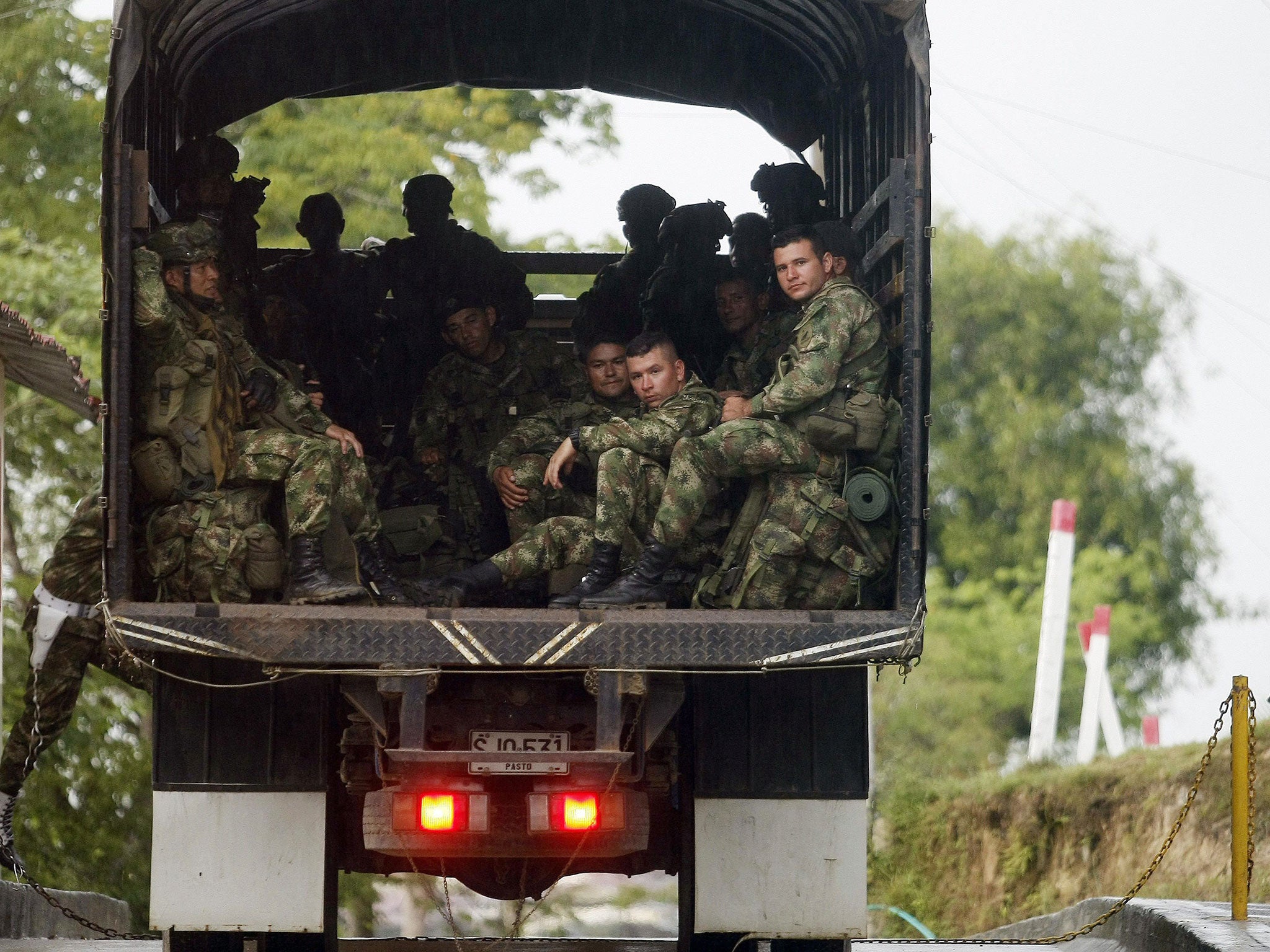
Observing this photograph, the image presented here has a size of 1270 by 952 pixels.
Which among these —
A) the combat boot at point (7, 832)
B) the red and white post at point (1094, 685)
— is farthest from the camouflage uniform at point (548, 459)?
the red and white post at point (1094, 685)

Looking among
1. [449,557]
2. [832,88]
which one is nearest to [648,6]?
→ [832,88]

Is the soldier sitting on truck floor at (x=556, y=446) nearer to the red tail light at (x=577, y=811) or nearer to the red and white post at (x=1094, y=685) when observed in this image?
the red tail light at (x=577, y=811)

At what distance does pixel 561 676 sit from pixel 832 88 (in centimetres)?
333

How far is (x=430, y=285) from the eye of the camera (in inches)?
353

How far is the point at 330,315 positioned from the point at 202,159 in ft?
4.01

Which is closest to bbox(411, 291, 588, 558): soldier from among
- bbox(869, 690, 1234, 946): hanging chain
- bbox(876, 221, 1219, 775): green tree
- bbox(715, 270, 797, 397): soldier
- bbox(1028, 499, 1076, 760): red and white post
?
bbox(715, 270, 797, 397): soldier

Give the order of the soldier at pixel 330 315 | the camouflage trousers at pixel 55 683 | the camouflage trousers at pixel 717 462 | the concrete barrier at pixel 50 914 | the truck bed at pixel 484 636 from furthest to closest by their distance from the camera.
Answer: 1. the concrete barrier at pixel 50 914
2. the soldier at pixel 330 315
3. the camouflage trousers at pixel 55 683
4. the camouflage trousers at pixel 717 462
5. the truck bed at pixel 484 636

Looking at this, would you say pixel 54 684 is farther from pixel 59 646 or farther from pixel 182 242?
pixel 182 242

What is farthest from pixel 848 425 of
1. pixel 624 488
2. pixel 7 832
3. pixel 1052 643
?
pixel 1052 643

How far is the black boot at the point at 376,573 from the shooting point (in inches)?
272

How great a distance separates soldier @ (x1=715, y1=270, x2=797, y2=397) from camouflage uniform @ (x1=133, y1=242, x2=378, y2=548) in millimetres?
1464

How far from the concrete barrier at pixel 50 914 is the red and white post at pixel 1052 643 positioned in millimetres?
7438

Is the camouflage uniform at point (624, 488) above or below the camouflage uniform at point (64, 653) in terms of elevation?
above

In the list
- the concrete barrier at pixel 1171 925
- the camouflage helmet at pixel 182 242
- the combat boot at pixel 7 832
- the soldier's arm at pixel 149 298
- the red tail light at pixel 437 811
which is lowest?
the concrete barrier at pixel 1171 925
